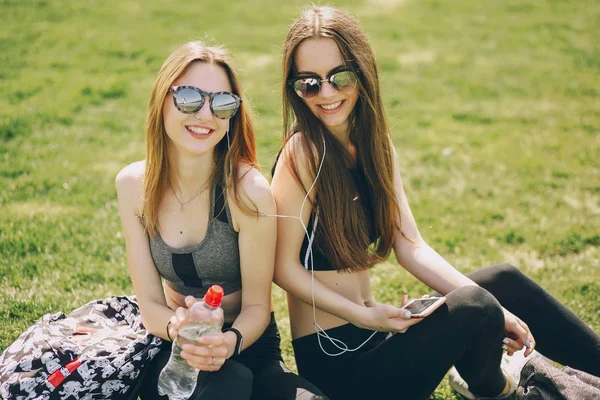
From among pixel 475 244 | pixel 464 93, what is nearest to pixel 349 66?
pixel 475 244

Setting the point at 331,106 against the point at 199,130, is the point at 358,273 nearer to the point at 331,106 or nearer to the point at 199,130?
the point at 331,106

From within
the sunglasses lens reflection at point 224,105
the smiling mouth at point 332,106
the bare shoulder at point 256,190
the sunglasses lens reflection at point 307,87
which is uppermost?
the sunglasses lens reflection at point 307,87

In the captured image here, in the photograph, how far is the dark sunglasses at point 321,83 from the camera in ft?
10.7

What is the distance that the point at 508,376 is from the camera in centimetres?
357

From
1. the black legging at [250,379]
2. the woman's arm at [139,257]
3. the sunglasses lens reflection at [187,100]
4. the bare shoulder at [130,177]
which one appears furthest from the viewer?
the bare shoulder at [130,177]

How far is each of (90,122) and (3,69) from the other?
66.6 inches

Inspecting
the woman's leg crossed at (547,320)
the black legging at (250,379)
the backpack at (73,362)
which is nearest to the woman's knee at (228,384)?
the black legging at (250,379)

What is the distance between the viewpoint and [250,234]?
10.3 ft

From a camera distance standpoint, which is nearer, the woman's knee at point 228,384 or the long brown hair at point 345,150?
the woman's knee at point 228,384

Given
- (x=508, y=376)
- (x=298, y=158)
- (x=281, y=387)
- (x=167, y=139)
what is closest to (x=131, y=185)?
(x=167, y=139)

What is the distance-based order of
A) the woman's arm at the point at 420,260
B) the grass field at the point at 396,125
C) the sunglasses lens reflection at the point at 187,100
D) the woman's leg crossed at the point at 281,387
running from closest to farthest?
the woman's leg crossed at the point at 281,387 → the sunglasses lens reflection at the point at 187,100 → the woman's arm at the point at 420,260 → the grass field at the point at 396,125

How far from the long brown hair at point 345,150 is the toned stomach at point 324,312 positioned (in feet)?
0.29

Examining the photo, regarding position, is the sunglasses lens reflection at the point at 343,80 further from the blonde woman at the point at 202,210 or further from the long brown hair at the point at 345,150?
the blonde woman at the point at 202,210

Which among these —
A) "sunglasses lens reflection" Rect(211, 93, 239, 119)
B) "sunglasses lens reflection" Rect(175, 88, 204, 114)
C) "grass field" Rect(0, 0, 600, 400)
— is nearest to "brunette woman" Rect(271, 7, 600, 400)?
"sunglasses lens reflection" Rect(211, 93, 239, 119)
